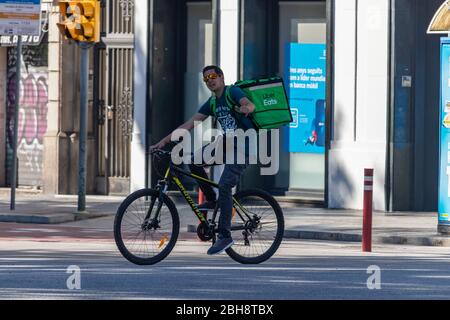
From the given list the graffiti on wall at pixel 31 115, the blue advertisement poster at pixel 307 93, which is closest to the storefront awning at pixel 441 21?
the blue advertisement poster at pixel 307 93

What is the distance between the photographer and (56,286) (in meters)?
11.1

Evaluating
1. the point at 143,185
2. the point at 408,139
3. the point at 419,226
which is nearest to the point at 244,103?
the point at 419,226

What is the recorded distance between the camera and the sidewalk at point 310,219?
17375 millimetres

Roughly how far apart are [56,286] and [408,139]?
36.3ft

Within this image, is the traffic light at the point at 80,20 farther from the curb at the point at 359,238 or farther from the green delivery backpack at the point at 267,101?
the green delivery backpack at the point at 267,101

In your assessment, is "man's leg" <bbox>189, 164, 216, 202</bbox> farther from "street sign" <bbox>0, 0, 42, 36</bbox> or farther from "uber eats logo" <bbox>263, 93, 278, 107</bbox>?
"street sign" <bbox>0, 0, 42, 36</bbox>

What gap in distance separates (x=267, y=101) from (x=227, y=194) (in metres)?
1.02

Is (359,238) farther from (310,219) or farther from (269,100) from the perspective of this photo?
(269,100)

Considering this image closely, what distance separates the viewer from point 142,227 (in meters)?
12.7

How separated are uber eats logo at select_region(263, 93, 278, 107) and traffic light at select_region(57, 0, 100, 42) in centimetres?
727

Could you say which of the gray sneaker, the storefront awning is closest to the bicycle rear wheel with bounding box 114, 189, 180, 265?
the gray sneaker

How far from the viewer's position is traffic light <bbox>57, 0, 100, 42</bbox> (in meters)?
19.9

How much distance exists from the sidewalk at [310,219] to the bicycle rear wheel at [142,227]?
5050mm

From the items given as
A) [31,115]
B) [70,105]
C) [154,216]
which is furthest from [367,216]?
[31,115]
